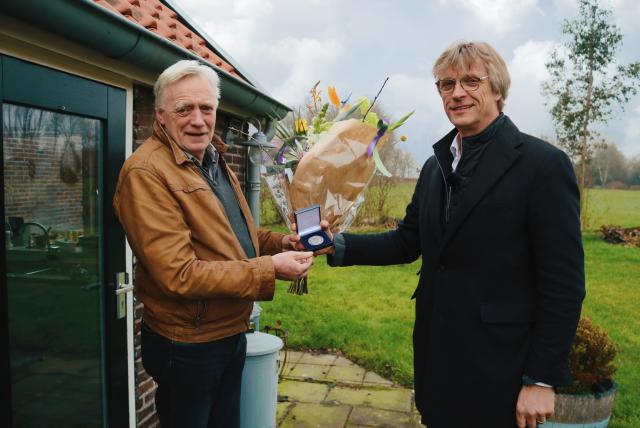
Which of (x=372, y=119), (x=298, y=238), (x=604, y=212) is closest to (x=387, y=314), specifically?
(x=298, y=238)

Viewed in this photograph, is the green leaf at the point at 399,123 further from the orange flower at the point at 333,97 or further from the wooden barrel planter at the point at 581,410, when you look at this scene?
the wooden barrel planter at the point at 581,410

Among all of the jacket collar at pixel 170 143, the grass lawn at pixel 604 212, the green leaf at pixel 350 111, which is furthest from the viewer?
the grass lawn at pixel 604 212

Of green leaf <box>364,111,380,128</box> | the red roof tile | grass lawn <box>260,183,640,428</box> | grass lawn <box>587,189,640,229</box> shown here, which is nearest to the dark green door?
the red roof tile

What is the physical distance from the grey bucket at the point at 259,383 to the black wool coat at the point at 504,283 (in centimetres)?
169

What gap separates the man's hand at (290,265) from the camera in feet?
7.18

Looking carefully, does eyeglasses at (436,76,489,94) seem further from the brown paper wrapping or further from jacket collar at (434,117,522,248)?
the brown paper wrapping

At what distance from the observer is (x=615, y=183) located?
24734mm

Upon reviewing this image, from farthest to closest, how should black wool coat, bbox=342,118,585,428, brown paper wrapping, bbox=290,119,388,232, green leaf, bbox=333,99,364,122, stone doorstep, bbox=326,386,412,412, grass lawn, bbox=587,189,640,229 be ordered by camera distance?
grass lawn, bbox=587,189,640,229 < stone doorstep, bbox=326,386,412,412 < green leaf, bbox=333,99,364,122 < brown paper wrapping, bbox=290,119,388,232 < black wool coat, bbox=342,118,585,428

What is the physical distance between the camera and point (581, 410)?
3516 mm

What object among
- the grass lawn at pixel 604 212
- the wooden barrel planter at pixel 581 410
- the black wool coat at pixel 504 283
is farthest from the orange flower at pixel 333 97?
the grass lawn at pixel 604 212

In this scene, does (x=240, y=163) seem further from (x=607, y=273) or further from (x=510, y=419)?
(x=607, y=273)

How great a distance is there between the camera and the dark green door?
2291 millimetres

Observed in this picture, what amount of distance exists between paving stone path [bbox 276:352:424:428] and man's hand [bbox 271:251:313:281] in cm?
234

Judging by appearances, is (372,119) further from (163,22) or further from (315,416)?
(315,416)
